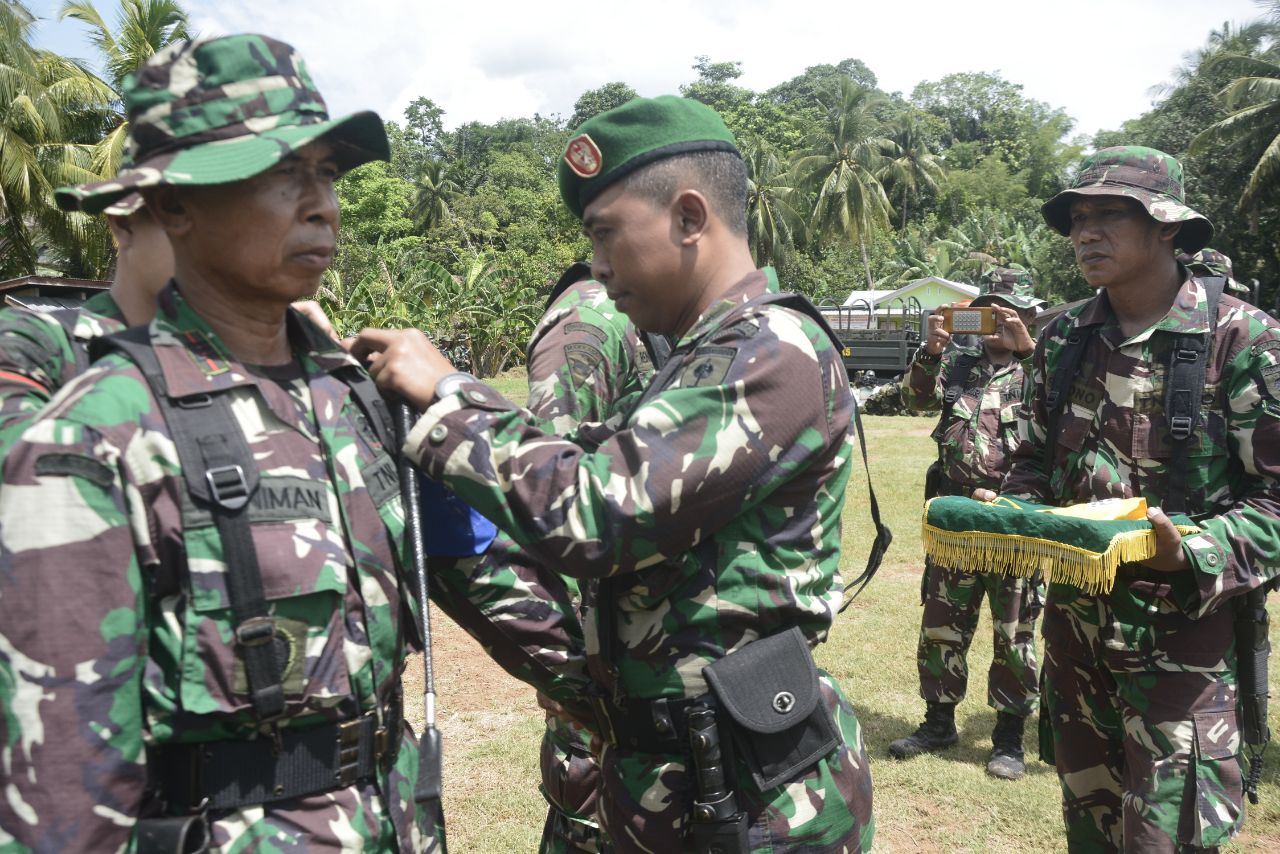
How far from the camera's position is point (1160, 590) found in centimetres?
328

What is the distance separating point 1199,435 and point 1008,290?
363 centimetres

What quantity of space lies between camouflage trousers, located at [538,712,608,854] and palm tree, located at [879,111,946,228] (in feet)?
186

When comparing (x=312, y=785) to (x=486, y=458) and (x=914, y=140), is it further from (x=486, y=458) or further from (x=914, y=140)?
(x=914, y=140)

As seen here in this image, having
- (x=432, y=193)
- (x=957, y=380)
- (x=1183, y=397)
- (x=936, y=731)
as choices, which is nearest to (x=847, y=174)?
(x=432, y=193)

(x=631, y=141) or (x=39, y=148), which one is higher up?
(x=631, y=141)

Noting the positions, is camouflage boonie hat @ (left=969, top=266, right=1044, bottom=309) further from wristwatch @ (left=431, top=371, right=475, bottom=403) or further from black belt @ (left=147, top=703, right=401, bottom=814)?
black belt @ (left=147, top=703, right=401, bottom=814)

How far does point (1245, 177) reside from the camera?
93.2 feet

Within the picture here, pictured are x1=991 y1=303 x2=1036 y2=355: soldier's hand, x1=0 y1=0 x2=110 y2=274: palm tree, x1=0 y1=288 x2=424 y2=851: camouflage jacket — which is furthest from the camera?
x1=0 y1=0 x2=110 y2=274: palm tree

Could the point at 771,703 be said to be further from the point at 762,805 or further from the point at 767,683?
the point at 762,805

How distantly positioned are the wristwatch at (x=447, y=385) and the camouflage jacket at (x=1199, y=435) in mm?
2325

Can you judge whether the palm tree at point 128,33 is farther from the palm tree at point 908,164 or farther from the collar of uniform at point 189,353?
the palm tree at point 908,164

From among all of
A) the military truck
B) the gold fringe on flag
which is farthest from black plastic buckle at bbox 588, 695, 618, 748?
the military truck

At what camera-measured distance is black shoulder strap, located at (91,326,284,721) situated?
5.30ft

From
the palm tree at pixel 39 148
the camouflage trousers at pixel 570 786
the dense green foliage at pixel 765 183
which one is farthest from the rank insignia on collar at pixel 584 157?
the palm tree at pixel 39 148
